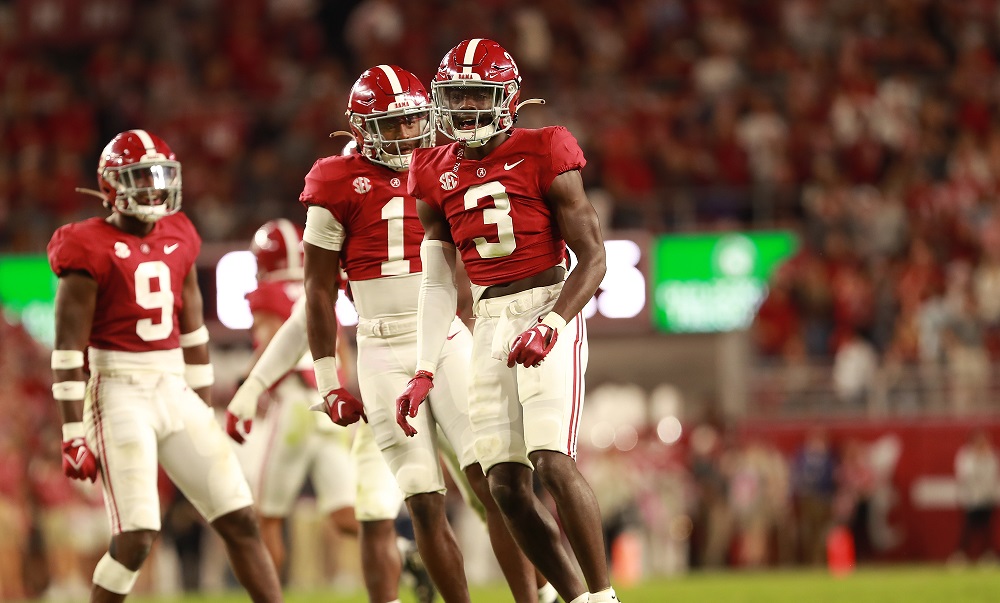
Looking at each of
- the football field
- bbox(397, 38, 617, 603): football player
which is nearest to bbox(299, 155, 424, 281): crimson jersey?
bbox(397, 38, 617, 603): football player

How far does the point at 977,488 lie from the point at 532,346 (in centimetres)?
1151

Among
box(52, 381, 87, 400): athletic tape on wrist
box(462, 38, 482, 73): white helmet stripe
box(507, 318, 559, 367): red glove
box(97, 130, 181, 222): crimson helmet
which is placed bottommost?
box(52, 381, 87, 400): athletic tape on wrist

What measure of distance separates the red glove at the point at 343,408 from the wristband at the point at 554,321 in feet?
3.61

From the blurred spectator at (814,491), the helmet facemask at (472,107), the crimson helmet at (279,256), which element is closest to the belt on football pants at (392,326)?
the helmet facemask at (472,107)

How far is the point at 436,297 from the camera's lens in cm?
583

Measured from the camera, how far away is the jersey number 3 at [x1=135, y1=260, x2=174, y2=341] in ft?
21.1

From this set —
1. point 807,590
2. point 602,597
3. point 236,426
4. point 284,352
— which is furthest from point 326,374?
point 807,590

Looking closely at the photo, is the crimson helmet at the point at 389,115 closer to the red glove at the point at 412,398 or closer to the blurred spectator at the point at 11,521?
the red glove at the point at 412,398

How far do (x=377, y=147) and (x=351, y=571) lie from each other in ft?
28.0

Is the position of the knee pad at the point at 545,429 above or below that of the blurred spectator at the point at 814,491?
above

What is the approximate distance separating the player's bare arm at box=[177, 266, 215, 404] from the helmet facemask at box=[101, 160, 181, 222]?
347 mm

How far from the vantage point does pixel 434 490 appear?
6.03m

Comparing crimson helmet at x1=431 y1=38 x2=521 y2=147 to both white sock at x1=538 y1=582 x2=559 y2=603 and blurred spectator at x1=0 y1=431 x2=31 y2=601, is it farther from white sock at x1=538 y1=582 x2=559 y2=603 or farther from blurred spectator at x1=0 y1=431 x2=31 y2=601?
blurred spectator at x1=0 y1=431 x2=31 y2=601

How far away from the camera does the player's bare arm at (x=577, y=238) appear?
5.41 metres
